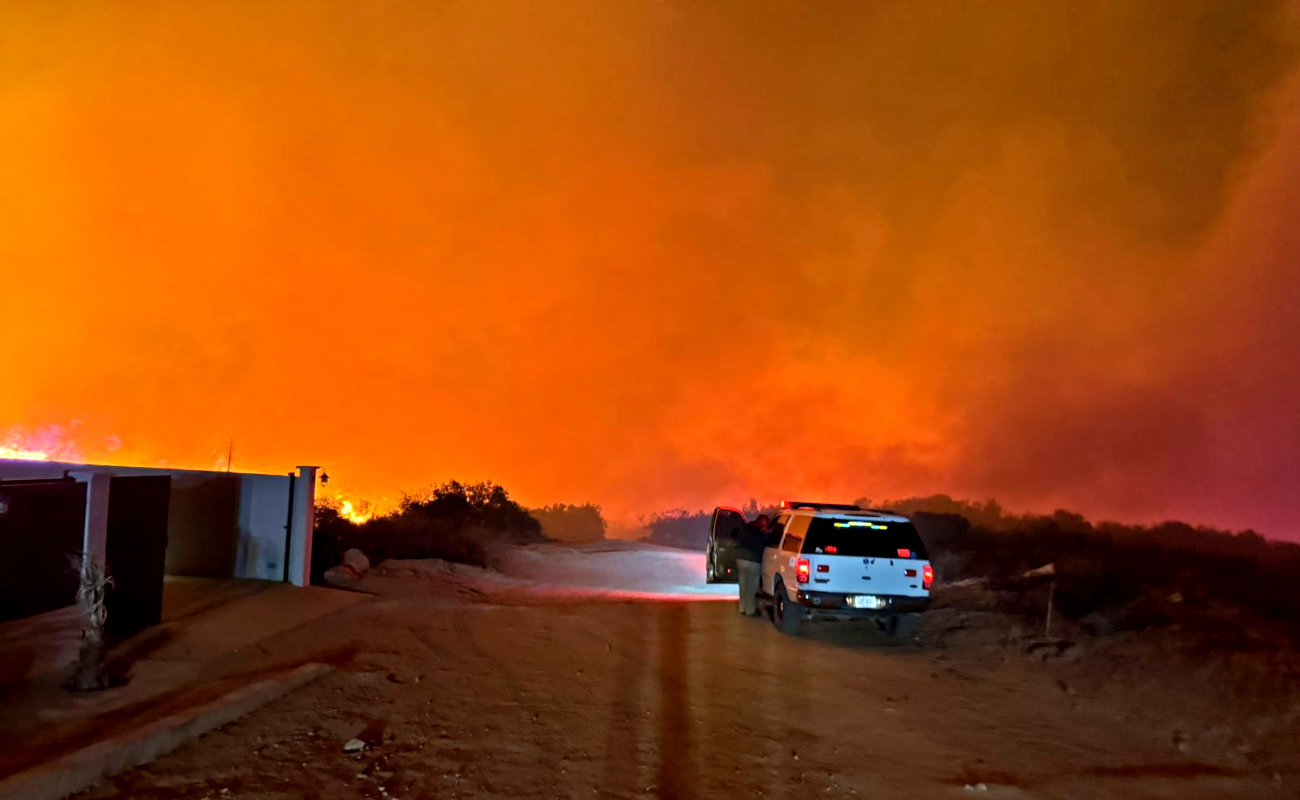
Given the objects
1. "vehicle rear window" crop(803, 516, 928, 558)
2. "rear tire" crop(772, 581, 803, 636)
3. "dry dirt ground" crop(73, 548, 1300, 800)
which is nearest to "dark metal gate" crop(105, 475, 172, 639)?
"dry dirt ground" crop(73, 548, 1300, 800)

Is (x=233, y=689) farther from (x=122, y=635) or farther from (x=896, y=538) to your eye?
(x=896, y=538)

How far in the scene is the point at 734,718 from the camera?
8422 mm

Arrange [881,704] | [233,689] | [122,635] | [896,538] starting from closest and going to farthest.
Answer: [233,689], [881,704], [122,635], [896,538]

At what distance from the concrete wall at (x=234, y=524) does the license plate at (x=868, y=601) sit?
9854 millimetres

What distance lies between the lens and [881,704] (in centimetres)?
941

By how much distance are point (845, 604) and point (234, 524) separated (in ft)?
36.5

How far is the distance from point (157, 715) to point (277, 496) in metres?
8.95

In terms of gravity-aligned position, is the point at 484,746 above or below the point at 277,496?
below

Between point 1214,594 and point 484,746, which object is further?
point 1214,594

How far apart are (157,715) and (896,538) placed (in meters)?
9.70

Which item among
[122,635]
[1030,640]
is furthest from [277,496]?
[1030,640]

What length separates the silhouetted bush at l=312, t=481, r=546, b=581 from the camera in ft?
79.4

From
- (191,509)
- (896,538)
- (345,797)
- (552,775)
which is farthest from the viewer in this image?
(191,509)

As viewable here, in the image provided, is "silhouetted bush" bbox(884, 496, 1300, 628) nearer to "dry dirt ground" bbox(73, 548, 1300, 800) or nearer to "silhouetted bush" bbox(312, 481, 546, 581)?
"dry dirt ground" bbox(73, 548, 1300, 800)
